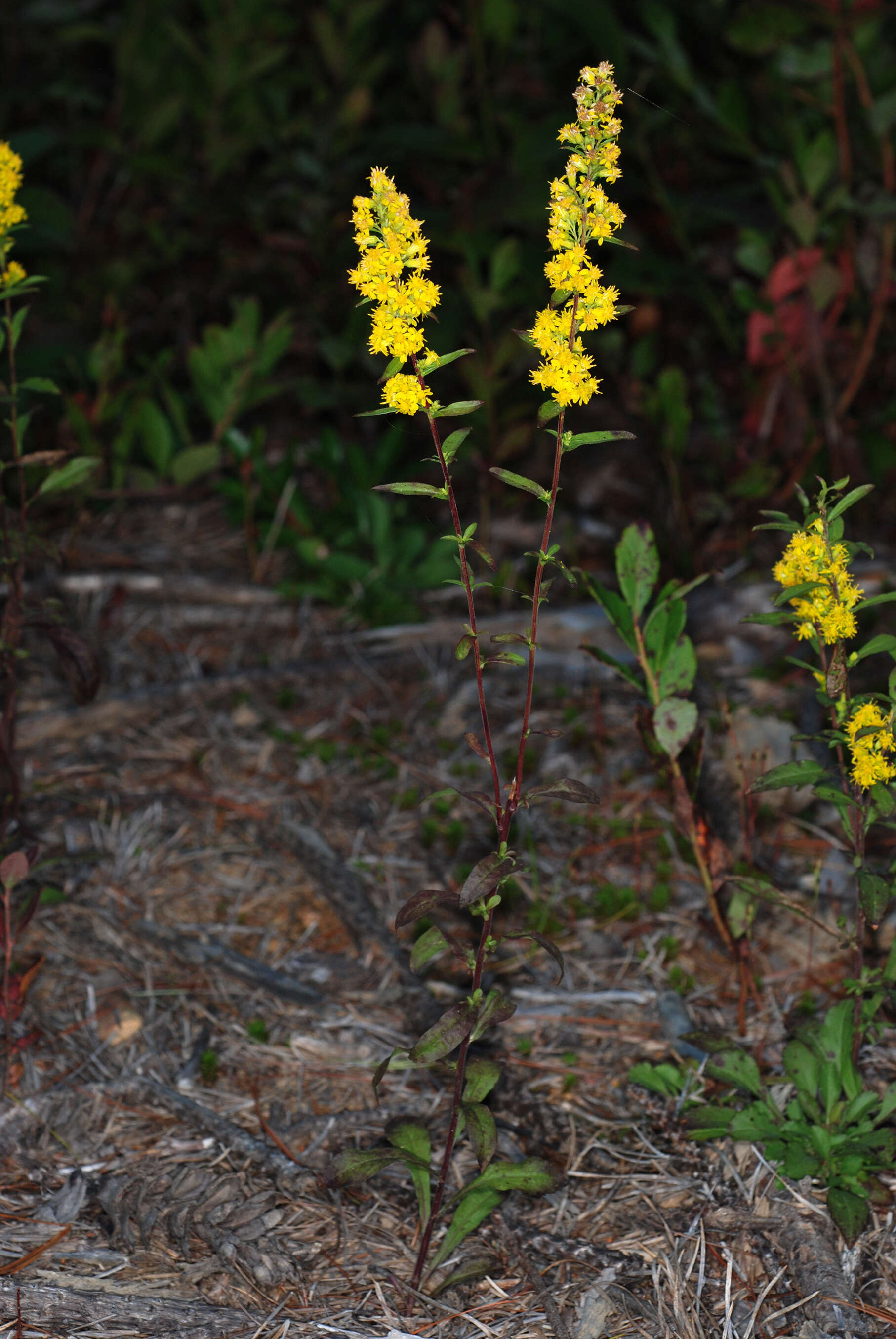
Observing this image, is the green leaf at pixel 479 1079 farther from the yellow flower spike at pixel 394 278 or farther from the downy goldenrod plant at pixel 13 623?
the yellow flower spike at pixel 394 278

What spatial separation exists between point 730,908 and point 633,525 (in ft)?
2.42

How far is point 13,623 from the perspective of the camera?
2033 millimetres

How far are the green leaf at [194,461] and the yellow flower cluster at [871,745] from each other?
2328 millimetres

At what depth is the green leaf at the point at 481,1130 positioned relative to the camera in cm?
155

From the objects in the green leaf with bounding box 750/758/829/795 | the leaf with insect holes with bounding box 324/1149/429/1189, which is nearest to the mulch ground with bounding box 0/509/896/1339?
the leaf with insect holes with bounding box 324/1149/429/1189

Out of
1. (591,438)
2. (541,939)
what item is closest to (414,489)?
(591,438)

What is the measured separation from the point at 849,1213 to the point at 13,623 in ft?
5.38

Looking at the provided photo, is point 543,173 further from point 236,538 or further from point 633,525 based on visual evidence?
point 633,525

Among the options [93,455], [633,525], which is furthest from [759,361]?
[93,455]

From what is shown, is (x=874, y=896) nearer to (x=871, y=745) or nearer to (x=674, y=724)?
(x=871, y=745)

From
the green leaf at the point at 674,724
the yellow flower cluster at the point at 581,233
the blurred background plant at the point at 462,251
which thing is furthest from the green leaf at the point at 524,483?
the blurred background plant at the point at 462,251

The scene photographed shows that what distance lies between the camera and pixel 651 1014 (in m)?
2.10

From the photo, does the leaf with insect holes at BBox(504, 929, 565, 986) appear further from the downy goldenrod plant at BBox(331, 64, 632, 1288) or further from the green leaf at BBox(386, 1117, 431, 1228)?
the green leaf at BBox(386, 1117, 431, 1228)

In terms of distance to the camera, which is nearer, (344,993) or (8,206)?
(8,206)
